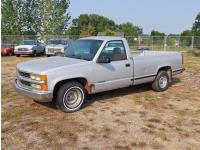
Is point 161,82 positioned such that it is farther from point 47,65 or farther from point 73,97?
point 47,65

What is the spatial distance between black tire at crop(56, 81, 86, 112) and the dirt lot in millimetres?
184

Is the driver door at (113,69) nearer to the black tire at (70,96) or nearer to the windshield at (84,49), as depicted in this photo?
the windshield at (84,49)

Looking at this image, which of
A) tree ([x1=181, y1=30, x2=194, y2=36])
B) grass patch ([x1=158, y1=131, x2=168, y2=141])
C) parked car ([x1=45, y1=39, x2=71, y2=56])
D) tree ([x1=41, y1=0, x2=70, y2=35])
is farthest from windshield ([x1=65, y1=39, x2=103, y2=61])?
tree ([x1=181, y1=30, x2=194, y2=36])

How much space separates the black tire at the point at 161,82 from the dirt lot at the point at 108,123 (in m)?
0.44

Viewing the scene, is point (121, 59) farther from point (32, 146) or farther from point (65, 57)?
point (32, 146)

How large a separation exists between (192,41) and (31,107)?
2699 cm

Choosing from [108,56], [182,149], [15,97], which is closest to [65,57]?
[108,56]

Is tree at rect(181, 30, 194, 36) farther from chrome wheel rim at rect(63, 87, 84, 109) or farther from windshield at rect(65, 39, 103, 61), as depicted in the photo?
chrome wheel rim at rect(63, 87, 84, 109)

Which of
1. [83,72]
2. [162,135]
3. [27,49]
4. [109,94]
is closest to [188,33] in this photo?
[27,49]

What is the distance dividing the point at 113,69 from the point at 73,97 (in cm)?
133

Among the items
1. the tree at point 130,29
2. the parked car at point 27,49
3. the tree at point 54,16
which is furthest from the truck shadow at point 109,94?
the tree at point 130,29

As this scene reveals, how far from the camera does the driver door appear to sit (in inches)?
293

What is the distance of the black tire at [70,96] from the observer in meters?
6.80

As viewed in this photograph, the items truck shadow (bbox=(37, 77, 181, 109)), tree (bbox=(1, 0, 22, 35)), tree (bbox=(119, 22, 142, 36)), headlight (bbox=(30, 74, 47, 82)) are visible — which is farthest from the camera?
tree (bbox=(119, 22, 142, 36))
